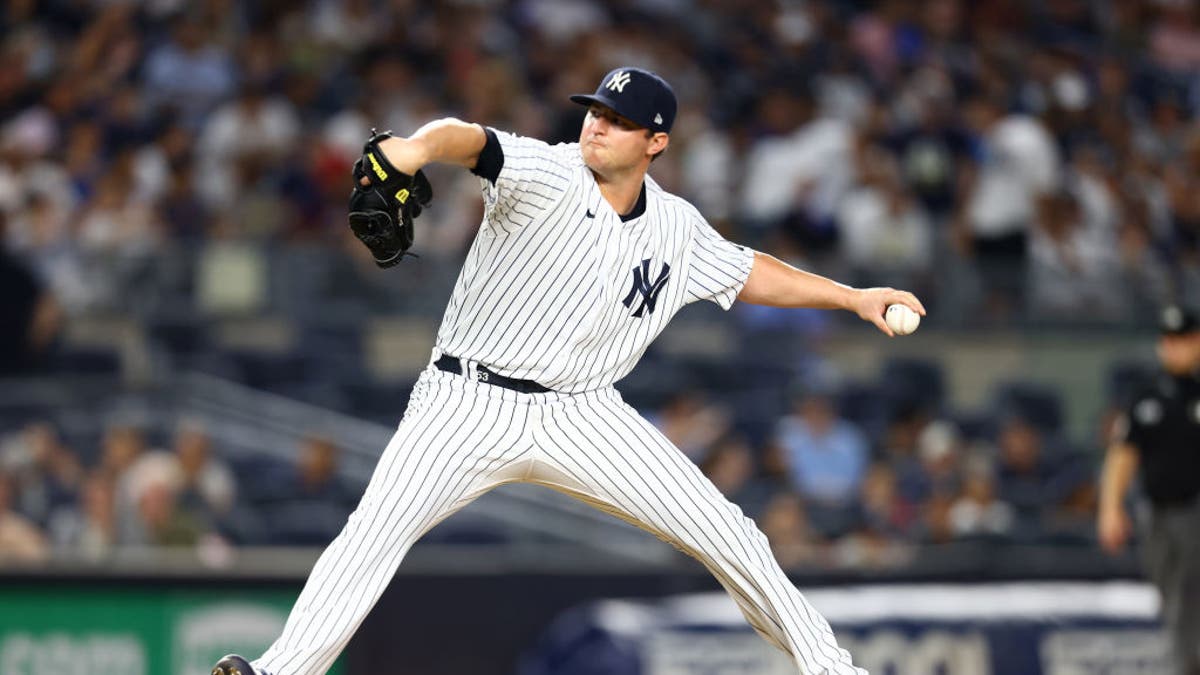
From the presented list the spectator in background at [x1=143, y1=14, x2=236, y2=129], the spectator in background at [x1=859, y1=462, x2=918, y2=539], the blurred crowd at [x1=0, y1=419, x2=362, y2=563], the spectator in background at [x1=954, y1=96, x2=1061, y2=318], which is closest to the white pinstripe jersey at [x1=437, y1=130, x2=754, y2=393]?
the blurred crowd at [x1=0, y1=419, x2=362, y2=563]

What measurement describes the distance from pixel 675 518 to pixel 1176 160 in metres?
9.63

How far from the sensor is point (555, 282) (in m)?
4.73

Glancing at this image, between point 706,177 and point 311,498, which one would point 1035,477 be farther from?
point 311,498

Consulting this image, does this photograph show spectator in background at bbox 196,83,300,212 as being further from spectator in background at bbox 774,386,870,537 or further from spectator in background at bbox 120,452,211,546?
spectator in background at bbox 774,386,870,537

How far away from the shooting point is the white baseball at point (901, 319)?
479 cm

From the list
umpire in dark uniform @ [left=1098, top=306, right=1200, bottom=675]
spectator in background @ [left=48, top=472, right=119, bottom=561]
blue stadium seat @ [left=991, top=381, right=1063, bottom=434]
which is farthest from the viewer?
blue stadium seat @ [left=991, top=381, right=1063, bottom=434]

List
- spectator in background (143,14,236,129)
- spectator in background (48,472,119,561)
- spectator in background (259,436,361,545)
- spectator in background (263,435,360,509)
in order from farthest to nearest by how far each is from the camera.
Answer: spectator in background (143,14,236,129), spectator in background (263,435,360,509), spectator in background (259,436,361,545), spectator in background (48,472,119,561)

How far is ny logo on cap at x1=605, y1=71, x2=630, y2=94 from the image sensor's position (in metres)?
4.76

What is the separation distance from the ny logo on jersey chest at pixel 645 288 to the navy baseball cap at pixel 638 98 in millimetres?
380

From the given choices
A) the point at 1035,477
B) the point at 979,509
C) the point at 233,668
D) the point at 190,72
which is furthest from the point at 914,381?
the point at 233,668

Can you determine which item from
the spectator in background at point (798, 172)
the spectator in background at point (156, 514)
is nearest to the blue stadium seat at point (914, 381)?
the spectator in background at point (798, 172)

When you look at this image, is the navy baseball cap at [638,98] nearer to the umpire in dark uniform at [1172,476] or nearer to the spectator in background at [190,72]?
the umpire in dark uniform at [1172,476]

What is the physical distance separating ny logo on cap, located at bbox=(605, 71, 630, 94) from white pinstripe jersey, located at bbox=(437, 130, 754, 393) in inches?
7.7

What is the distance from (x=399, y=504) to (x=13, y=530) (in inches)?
195
